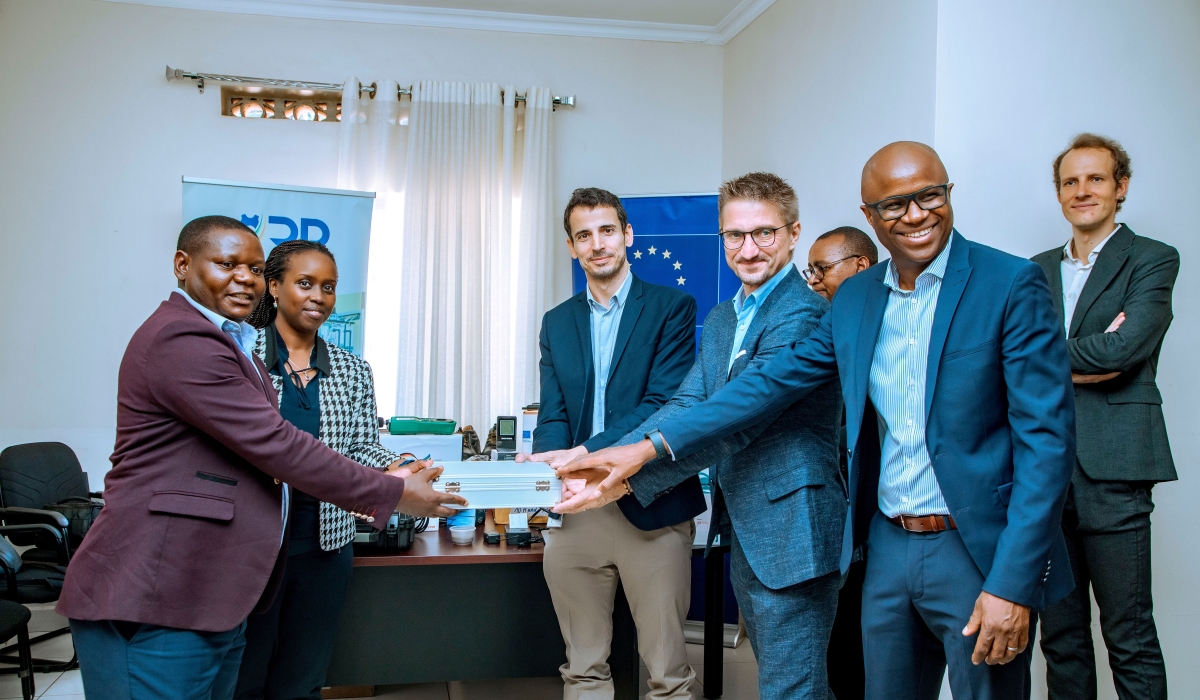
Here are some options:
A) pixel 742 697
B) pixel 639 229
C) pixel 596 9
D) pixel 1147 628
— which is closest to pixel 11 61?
pixel 596 9

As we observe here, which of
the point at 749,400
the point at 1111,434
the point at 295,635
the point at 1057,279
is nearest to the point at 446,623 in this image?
the point at 295,635

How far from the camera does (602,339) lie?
2590mm

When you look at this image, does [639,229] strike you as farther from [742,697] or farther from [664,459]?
[664,459]

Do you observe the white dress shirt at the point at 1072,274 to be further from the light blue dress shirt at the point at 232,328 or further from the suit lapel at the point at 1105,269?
the light blue dress shirt at the point at 232,328

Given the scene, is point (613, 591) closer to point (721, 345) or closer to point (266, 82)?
point (721, 345)

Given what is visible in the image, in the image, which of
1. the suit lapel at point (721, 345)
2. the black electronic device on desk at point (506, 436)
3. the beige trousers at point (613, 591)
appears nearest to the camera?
the suit lapel at point (721, 345)

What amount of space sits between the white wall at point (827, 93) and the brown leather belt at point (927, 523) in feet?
7.23

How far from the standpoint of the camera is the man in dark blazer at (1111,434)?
2395 mm

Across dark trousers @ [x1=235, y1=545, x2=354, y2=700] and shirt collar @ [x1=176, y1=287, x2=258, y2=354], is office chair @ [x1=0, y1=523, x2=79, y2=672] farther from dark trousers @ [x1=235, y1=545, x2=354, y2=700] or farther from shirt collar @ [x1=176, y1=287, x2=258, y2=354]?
shirt collar @ [x1=176, y1=287, x2=258, y2=354]

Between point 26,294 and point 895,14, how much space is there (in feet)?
16.7

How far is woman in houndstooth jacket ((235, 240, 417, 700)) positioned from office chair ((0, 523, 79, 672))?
170cm

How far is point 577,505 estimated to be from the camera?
6.99ft

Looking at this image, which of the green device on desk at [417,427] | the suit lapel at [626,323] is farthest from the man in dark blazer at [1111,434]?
the green device on desk at [417,427]


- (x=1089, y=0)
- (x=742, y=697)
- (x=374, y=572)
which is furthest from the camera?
(x=742, y=697)
